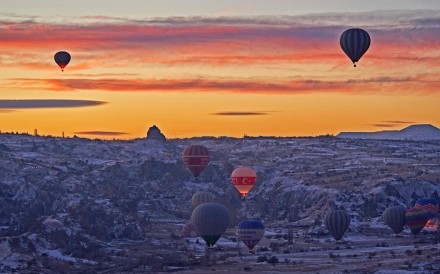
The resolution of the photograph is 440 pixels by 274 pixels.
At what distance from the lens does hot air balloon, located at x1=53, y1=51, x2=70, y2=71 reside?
123 meters

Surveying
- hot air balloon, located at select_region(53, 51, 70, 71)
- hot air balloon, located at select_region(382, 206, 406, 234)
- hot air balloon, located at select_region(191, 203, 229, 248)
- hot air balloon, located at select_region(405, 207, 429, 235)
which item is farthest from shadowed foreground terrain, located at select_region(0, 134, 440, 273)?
hot air balloon, located at select_region(53, 51, 70, 71)

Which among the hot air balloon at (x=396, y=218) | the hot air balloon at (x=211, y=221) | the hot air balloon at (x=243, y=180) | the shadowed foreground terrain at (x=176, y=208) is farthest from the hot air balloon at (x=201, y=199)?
the hot air balloon at (x=211, y=221)

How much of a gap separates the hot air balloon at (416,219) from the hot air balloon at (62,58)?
3734 cm

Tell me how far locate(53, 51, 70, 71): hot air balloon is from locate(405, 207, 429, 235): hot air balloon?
37343mm

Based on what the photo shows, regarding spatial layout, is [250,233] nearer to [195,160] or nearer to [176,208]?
[195,160]

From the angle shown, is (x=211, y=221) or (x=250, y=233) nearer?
(x=211, y=221)

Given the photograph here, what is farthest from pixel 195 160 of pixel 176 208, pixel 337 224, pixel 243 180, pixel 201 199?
pixel 337 224

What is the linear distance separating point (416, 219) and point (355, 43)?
23344 millimetres

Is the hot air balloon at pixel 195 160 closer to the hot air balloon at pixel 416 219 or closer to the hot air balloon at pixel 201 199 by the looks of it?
the hot air balloon at pixel 201 199

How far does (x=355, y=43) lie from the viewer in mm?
105438

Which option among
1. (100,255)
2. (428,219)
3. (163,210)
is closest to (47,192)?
(163,210)

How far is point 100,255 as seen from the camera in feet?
347

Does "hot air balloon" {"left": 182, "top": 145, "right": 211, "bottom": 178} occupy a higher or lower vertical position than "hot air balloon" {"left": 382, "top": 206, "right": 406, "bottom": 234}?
higher

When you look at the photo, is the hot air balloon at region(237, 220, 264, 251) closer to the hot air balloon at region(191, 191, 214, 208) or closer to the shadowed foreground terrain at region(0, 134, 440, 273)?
the shadowed foreground terrain at region(0, 134, 440, 273)
